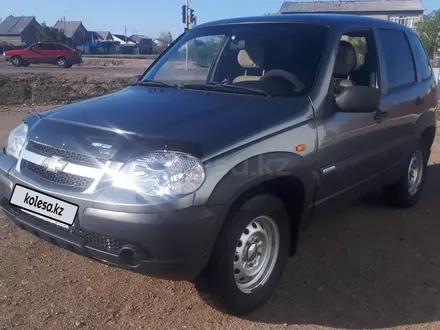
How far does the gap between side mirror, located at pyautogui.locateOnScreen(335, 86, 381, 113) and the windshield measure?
0.26 metres

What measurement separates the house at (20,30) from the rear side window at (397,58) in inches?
3249

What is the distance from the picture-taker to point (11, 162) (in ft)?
10.3

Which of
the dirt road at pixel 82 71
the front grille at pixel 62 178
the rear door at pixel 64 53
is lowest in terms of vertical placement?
the dirt road at pixel 82 71

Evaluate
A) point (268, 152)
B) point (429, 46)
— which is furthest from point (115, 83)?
point (429, 46)

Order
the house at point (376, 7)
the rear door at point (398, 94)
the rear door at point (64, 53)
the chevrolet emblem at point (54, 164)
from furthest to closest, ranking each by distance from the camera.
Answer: the house at point (376, 7) < the rear door at point (64, 53) < the rear door at point (398, 94) < the chevrolet emblem at point (54, 164)

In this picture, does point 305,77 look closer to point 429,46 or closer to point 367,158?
point 367,158

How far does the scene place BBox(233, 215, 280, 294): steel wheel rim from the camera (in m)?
3.02

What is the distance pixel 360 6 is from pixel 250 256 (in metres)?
70.1

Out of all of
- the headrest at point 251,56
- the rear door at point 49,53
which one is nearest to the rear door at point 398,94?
Result: the headrest at point 251,56

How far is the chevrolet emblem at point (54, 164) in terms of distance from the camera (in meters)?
2.77

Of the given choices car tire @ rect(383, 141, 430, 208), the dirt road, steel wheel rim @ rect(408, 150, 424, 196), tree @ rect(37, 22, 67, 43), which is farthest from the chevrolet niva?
tree @ rect(37, 22, 67, 43)

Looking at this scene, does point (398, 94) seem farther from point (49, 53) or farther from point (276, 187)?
point (49, 53)

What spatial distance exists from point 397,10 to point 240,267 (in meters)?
70.5

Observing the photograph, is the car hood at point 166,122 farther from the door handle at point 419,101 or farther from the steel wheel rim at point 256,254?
the door handle at point 419,101
